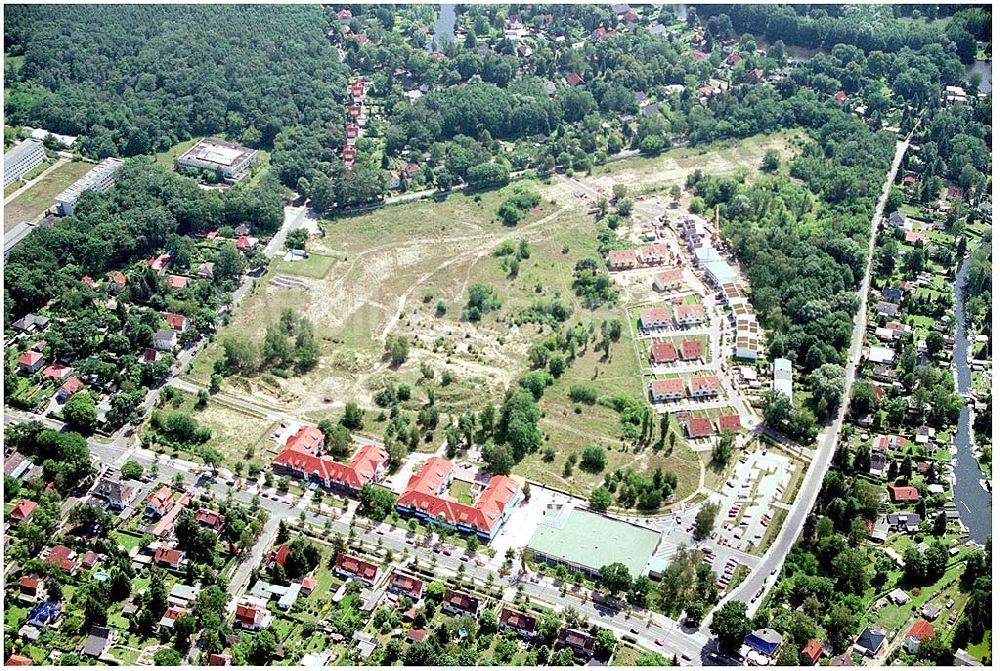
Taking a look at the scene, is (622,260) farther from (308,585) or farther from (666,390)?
(308,585)

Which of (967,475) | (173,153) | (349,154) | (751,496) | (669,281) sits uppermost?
(967,475)

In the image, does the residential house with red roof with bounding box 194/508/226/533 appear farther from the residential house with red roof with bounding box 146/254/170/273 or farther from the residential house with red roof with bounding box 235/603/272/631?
the residential house with red roof with bounding box 146/254/170/273

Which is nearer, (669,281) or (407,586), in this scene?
(407,586)

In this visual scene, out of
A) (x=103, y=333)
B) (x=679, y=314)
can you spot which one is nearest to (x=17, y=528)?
(x=103, y=333)

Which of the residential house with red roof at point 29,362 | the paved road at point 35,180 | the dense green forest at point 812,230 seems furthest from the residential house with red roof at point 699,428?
the paved road at point 35,180

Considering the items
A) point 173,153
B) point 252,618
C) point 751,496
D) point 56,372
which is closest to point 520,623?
point 252,618

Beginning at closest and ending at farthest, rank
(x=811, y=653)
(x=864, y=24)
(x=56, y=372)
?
(x=811, y=653), (x=56, y=372), (x=864, y=24)
